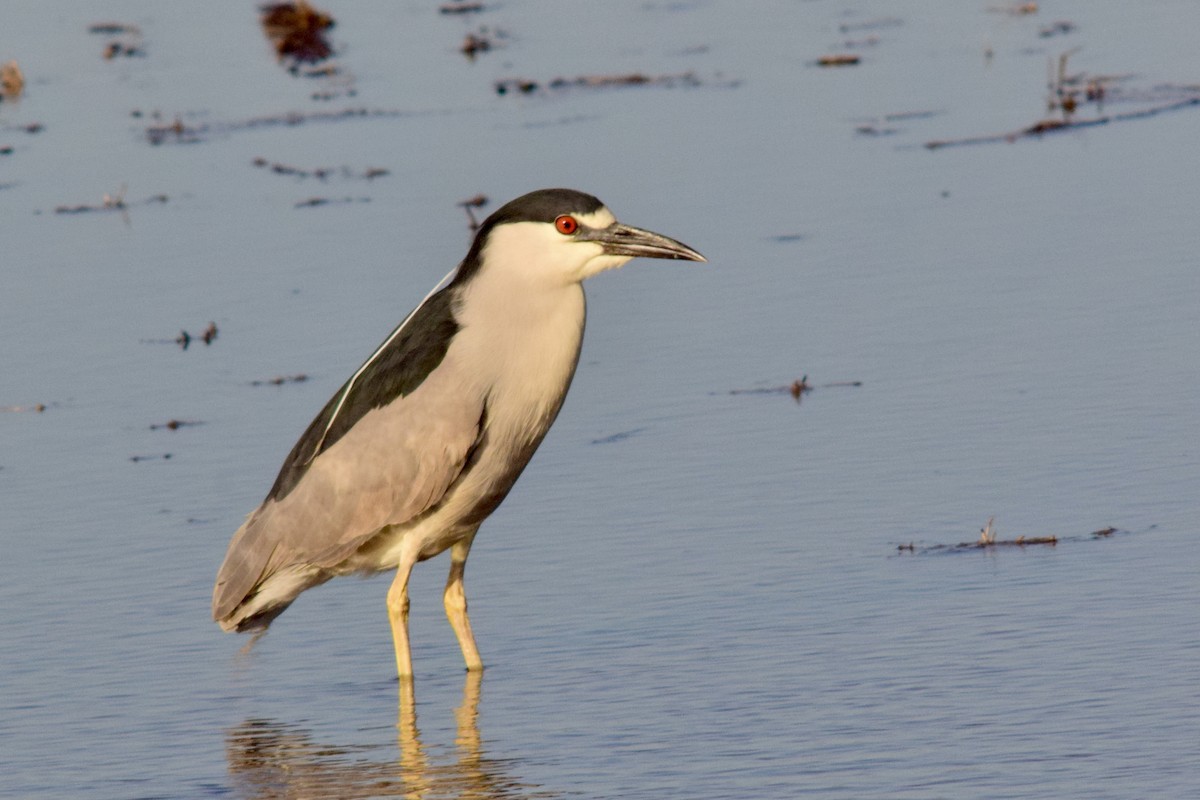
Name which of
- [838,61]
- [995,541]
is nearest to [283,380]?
[995,541]

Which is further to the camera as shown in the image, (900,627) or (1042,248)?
(1042,248)

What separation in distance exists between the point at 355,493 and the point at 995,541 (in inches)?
80.3

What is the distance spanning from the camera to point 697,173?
13.3 metres

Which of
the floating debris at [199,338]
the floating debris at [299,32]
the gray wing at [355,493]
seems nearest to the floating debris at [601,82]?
the floating debris at [299,32]

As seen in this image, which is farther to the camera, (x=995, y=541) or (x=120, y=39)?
(x=120, y=39)

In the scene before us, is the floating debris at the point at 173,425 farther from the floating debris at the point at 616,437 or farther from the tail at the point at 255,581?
the tail at the point at 255,581

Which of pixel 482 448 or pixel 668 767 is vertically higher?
pixel 482 448

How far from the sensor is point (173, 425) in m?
9.77

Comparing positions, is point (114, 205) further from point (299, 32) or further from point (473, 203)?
point (299, 32)

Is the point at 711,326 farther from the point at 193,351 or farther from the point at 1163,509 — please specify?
the point at 1163,509

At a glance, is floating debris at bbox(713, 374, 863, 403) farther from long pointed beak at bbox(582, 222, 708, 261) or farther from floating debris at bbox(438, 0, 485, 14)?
floating debris at bbox(438, 0, 485, 14)

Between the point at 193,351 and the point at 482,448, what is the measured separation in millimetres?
3911

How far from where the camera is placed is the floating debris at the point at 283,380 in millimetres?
10172

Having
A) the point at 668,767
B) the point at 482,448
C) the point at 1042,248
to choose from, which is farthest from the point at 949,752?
the point at 1042,248
